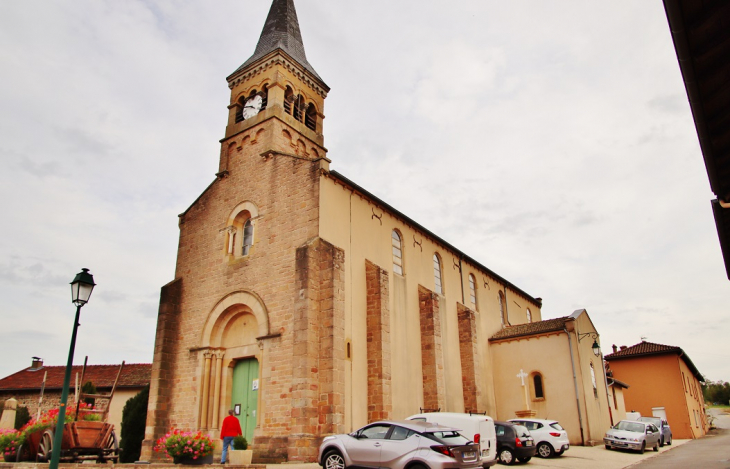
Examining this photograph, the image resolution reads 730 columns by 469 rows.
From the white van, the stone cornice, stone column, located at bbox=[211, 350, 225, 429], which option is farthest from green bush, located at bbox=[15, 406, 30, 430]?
the white van

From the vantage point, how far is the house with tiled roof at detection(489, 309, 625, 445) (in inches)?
946

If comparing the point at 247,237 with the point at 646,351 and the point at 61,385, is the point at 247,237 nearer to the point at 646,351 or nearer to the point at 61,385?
the point at 61,385

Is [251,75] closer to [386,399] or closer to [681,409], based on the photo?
[386,399]

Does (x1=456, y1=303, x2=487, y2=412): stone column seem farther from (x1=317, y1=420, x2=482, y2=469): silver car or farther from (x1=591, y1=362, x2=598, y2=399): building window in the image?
(x1=317, y1=420, x2=482, y2=469): silver car

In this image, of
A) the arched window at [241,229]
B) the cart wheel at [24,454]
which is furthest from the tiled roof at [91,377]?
the cart wheel at [24,454]

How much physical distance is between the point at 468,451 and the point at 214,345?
1152 centimetres

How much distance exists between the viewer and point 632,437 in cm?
2197

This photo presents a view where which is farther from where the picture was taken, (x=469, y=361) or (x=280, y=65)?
(x=469, y=361)

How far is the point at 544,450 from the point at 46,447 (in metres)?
15.6

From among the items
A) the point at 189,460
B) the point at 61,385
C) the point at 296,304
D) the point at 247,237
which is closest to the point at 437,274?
the point at 247,237

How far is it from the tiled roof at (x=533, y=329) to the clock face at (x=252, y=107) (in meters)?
16.7

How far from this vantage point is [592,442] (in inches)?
927

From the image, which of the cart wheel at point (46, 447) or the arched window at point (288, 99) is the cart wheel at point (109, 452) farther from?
the arched window at point (288, 99)

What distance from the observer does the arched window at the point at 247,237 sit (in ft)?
66.5
